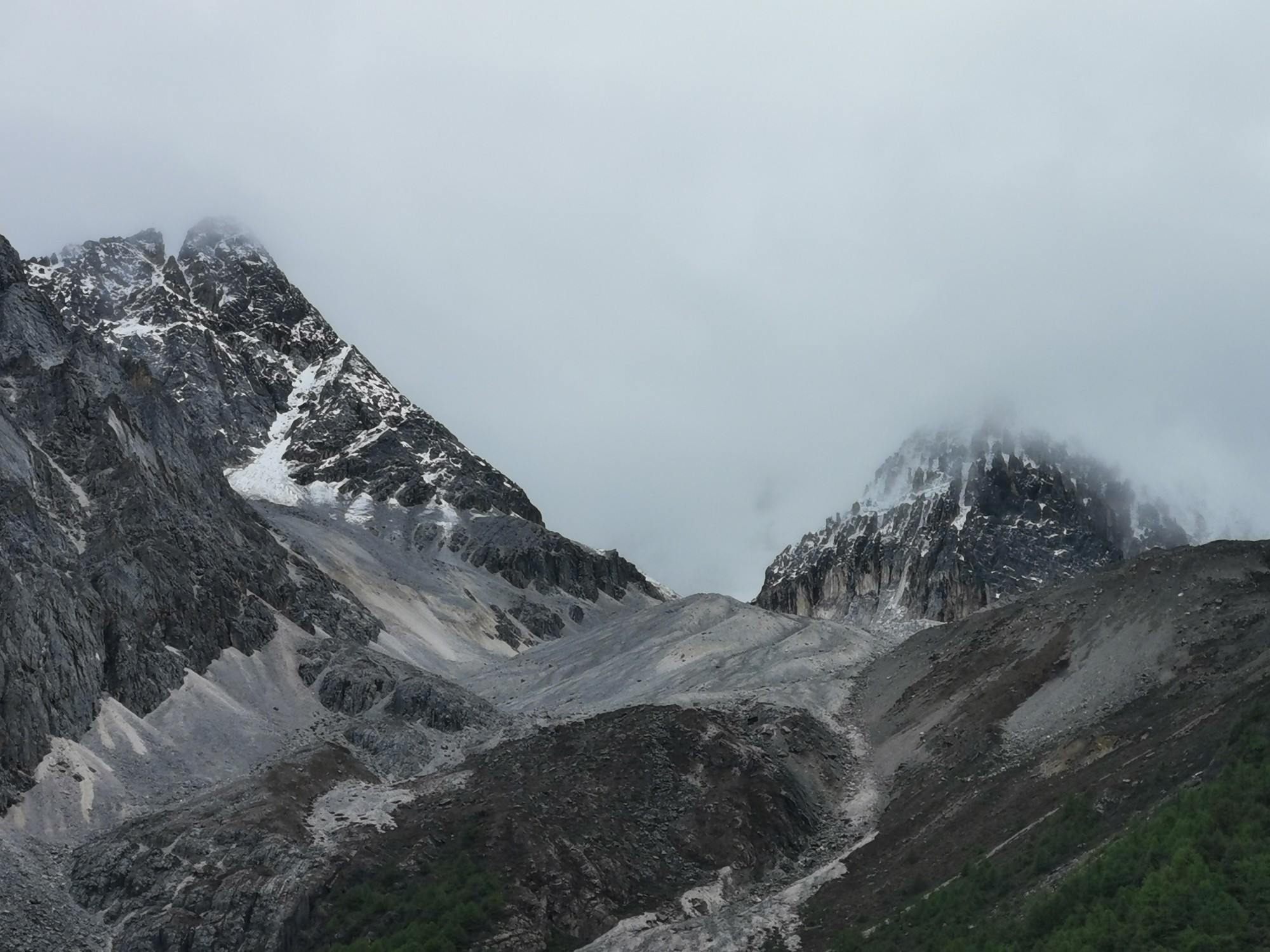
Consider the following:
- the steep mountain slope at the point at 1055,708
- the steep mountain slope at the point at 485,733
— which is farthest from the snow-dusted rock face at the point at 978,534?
the steep mountain slope at the point at 1055,708

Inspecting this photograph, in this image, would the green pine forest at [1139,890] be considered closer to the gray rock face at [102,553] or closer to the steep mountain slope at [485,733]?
the steep mountain slope at [485,733]

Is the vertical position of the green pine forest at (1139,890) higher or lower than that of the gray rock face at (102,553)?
Result: lower

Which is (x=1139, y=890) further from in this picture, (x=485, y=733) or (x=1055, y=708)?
(x=485, y=733)

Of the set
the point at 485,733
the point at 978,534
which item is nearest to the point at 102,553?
the point at 485,733

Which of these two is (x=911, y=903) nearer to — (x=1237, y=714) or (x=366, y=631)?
(x=1237, y=714)

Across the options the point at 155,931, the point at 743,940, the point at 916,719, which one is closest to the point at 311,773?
the point at 155,931

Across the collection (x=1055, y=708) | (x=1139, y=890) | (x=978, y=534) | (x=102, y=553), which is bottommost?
(x=1139, y=890)
